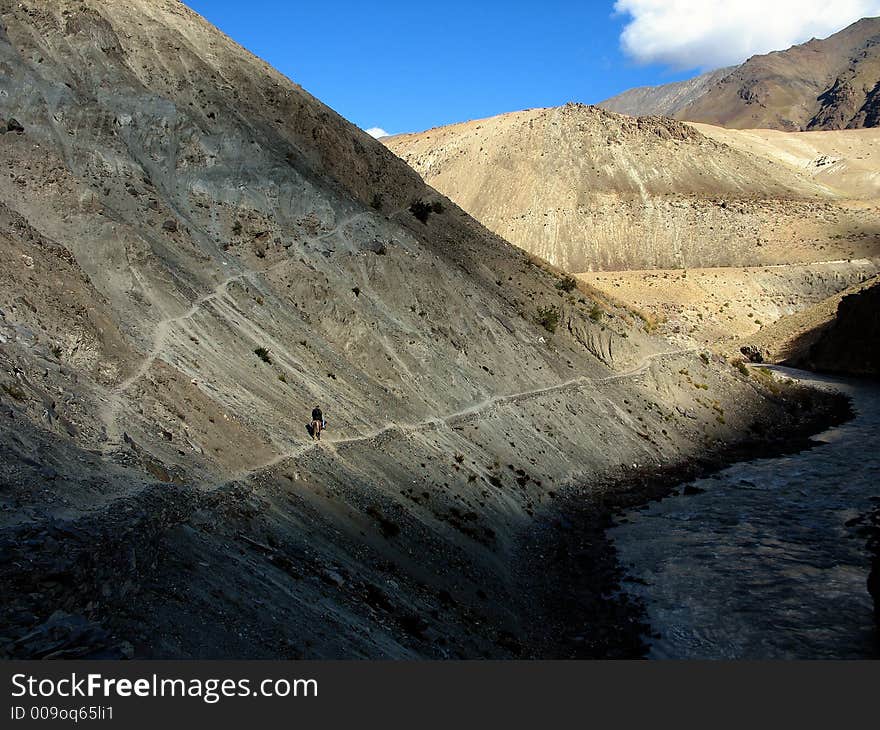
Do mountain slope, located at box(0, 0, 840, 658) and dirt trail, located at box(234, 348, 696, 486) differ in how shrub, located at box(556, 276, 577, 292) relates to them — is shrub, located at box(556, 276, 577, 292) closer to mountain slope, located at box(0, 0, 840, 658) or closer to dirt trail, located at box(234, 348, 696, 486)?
mountain slope, located at box(0, 0, 840, 658)

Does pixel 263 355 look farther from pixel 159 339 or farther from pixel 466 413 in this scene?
pixel 466 413

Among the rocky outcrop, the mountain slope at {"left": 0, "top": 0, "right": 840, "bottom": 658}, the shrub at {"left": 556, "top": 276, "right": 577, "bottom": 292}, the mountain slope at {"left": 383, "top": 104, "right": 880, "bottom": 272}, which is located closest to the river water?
the mountain slope at {"left": 0, "top": 0, "right": 840, "bottom": 658}

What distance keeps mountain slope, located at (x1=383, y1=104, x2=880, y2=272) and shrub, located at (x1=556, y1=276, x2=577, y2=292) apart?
55.5m

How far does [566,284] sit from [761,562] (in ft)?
83.3

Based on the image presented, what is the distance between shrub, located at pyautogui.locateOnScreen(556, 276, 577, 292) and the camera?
4741 cm

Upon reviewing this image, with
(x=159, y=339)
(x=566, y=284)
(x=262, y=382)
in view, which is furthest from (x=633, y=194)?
(x=159, y=339)

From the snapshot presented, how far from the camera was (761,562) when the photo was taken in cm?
2555

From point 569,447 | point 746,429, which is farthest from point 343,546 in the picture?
point 746,429

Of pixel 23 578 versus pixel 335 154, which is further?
pixel 335 154

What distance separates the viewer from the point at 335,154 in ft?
137

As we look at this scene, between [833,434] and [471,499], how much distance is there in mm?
26875

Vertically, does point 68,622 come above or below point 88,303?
below

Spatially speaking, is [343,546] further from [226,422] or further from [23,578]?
[23,578]

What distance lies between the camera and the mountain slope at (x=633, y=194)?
340 ft
